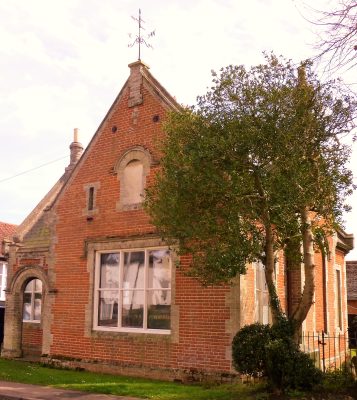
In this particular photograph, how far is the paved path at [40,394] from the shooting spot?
10.3 m

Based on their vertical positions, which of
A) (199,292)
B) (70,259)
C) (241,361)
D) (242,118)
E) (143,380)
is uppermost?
(242,118)

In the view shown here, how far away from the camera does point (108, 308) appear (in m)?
14.9

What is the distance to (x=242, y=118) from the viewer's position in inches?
379

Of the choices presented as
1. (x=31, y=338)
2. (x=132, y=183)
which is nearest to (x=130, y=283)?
(x=132, y=183)

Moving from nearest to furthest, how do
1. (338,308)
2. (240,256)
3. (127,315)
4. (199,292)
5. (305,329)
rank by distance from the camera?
(240,256) < (199,292) < (127,315) < (305,329) < (338,308)

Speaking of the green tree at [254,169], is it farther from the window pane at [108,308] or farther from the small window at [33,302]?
the small window at [33,302]

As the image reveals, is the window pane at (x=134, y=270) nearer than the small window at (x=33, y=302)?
Yes

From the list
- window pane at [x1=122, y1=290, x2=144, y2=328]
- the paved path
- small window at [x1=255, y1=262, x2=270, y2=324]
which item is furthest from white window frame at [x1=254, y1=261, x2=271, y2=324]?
the paved path

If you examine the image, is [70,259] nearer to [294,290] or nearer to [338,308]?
[294,290]

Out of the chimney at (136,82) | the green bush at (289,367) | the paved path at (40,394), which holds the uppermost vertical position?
the chimney at (136,82)

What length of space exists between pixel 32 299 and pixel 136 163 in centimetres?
935

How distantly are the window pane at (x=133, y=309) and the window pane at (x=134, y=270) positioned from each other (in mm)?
201

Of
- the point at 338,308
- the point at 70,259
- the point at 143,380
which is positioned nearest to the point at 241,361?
the point at 143,380

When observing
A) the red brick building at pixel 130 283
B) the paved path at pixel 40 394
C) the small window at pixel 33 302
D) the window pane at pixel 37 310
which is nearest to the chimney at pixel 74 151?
the small window at pixel 33 302
